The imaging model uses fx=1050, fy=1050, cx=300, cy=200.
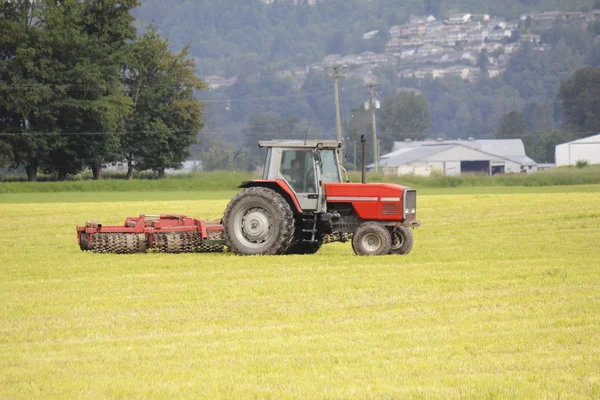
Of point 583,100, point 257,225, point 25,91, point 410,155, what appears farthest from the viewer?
point 583,100

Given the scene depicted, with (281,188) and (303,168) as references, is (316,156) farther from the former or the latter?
(281,188)

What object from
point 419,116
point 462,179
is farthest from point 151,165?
point 419,116

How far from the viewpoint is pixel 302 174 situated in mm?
18484

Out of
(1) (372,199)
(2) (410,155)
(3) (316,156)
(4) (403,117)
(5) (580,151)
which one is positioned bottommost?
(1) (372,199)

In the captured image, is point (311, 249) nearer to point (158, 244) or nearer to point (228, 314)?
point (158, 244)

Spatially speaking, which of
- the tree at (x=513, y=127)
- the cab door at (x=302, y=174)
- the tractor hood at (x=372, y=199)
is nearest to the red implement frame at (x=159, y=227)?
the cab door at (x=302, y=174)

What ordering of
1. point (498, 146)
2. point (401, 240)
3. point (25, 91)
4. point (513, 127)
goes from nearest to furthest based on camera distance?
point (401, 240)
point (25, 91)
point (498, 146)
point (513, 127)

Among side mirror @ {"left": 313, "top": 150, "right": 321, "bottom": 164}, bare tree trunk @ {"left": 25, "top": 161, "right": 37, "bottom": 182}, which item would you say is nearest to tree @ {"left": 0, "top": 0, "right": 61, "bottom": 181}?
bare tree trunk @ {"left": 25, "top": 161, "right": 37, "bottom": 182}

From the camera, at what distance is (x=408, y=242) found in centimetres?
1883

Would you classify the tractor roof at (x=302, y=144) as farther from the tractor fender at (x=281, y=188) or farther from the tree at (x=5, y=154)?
the tree at (x=5, y=154)

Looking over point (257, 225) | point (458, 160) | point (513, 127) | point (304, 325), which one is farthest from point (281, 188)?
point (513, 127)

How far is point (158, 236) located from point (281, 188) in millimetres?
2564

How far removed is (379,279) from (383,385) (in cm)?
635

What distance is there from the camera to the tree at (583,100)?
15050 centimetres
